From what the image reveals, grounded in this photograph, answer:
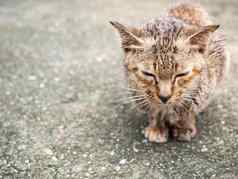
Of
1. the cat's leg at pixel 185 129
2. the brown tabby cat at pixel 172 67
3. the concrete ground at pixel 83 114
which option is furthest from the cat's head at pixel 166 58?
the concrete ground at pixel 83 114

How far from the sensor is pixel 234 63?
18.1 feet

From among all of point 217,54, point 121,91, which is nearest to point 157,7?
point 121,91

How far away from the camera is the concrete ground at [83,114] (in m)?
3.88

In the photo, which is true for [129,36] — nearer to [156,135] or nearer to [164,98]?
[164,98]

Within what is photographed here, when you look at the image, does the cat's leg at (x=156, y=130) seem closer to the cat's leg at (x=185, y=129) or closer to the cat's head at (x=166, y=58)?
the cat's leg at (x=185, y=129)

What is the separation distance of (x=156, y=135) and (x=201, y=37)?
113cm

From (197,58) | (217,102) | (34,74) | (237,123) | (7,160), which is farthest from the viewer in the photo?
(34,74)

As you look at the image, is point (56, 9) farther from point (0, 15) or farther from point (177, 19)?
point (177, 19)

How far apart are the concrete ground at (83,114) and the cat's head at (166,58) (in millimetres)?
665

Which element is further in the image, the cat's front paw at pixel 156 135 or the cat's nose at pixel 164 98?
the cat's front paw at pixel 156 135

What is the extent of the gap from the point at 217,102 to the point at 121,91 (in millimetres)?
1132

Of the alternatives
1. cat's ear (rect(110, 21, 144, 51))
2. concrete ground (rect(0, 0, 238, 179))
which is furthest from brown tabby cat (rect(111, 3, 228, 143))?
concrete ground (rect(0, 0, 238, 179))

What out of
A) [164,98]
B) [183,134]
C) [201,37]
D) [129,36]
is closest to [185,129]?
[183,134]

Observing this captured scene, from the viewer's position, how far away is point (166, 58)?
11.5 ft
